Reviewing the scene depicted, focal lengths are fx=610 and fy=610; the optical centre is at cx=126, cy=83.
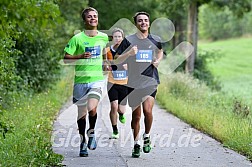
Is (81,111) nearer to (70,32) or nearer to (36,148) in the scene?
(36,148)

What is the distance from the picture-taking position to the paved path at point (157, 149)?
8.73 m

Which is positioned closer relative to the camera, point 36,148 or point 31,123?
point 36,148

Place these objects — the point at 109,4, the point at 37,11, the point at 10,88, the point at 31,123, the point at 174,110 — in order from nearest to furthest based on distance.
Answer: the point at 37,11, the point at 31,123, the point at 10,88, the point at 174,110, the point at 109,4

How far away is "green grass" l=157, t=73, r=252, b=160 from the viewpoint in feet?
33.8

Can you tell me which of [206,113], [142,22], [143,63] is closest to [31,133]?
[143,63]

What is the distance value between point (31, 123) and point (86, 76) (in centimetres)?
264

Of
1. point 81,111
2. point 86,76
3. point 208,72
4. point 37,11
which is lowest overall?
point 208,72

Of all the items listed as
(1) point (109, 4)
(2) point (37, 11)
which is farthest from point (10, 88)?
(1) point (109, 4)

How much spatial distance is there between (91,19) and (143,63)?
1014 mm

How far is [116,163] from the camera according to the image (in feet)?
28.4

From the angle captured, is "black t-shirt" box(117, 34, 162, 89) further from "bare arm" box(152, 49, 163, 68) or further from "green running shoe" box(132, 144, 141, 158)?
"green running shoe" box(132, 144, 141, 158)

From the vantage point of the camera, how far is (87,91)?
9.18 meters

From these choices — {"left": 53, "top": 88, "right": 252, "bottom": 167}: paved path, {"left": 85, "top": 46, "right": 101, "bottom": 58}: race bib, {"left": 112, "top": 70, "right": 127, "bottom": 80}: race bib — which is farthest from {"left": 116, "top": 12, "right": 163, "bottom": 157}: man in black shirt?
{"left": 112, "top": 70, "right": 127, "bottom": 80}: race bib

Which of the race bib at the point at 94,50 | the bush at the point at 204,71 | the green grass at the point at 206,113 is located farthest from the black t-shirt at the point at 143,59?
the bush at the point at 204,71
